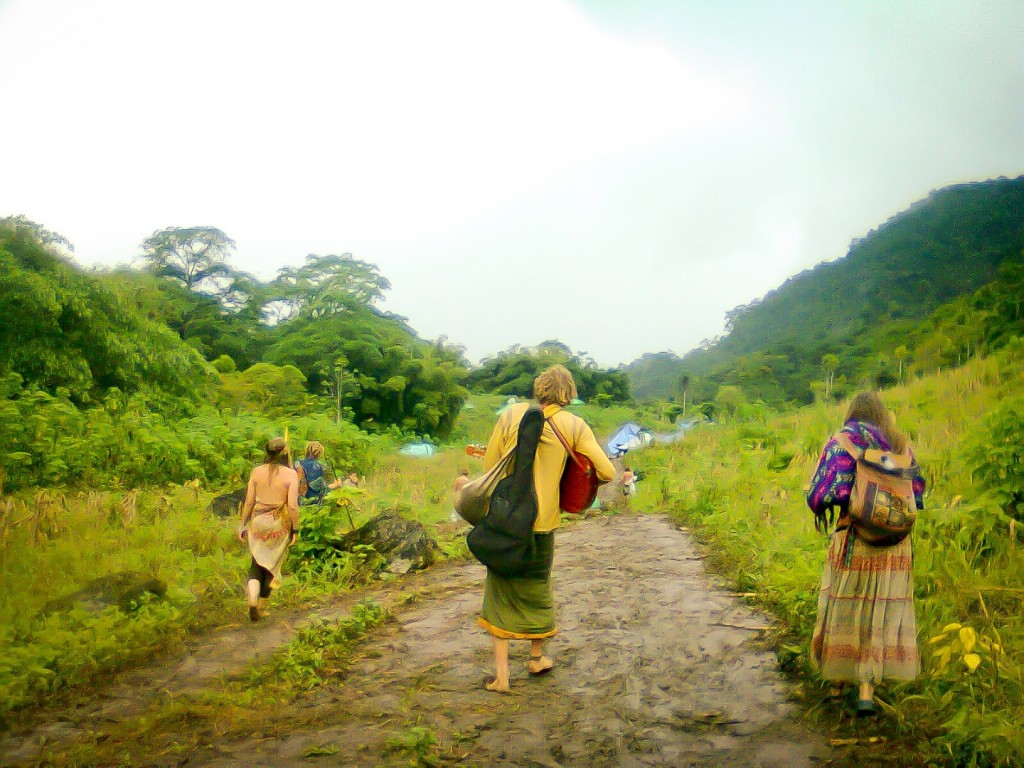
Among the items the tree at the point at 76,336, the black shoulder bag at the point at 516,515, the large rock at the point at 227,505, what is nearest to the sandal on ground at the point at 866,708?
the black shoulder bag at the point at 516,515

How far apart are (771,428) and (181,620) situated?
712 centimetres

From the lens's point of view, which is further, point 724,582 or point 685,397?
point 685,397

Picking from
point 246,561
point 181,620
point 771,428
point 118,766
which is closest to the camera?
point 118,766

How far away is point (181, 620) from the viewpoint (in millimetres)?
4727

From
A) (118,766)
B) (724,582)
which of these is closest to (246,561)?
(118,766)

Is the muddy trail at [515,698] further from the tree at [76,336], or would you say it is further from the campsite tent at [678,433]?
the campsite tent at [678,433]

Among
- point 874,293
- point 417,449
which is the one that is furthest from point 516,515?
point 417,449

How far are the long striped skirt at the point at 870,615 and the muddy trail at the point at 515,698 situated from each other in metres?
0.36

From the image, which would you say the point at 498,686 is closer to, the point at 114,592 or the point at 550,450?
the point at 550,450

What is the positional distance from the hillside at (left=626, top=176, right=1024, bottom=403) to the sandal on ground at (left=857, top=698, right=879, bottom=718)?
86.3 inches

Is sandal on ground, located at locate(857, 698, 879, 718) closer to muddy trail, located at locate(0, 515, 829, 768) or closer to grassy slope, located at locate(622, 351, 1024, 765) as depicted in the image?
grassy slope, located at locate(622, 351, 1024, 765)

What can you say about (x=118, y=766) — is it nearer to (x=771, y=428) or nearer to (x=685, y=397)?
(x=685, y=397)

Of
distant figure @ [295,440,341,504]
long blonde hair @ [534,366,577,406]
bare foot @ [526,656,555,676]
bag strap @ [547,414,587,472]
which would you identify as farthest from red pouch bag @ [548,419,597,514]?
distant figure @ [295,440,341,504]

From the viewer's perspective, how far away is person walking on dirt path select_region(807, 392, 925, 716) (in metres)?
3.09
